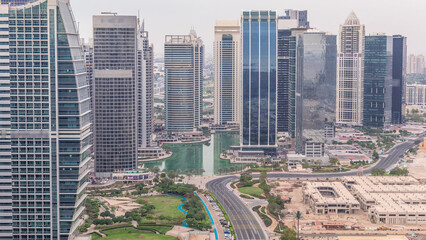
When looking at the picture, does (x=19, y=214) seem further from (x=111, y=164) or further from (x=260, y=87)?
(x=260, y=87)

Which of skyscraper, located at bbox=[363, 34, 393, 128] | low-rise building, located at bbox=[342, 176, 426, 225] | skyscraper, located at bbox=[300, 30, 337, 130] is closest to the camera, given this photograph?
low-rise building, located at bbox=[342, 176, 426, 225]

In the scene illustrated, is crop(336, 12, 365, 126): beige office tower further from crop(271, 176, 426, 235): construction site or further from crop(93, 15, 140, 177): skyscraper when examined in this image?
crop(93, 15, 140, 177): skyscraper

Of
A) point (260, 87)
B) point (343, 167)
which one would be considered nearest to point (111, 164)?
point (260, 87)

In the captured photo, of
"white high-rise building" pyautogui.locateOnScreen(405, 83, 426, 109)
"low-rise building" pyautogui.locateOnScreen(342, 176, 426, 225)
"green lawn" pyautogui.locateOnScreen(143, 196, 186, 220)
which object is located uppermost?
"white high-rise building" pyautogui.locateOnScreen(405, 83, 426, 109)

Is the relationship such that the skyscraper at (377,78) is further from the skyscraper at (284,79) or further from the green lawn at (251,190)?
A: the green lawn at (251,190)

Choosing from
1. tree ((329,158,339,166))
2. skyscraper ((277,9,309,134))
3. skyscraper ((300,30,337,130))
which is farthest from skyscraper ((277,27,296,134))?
tree ((329,158,339,166))

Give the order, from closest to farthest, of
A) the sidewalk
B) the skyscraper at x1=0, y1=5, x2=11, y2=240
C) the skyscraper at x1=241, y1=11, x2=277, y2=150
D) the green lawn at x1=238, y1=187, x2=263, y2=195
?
the skyscraper at x1=0, y1=5, x2=11, y2=240
the sidewalk
the green lawn at x1=238, y1=187, x2=263, y2=195
the skyscraper at x1=241, y1=11, x2=277, y2=150
